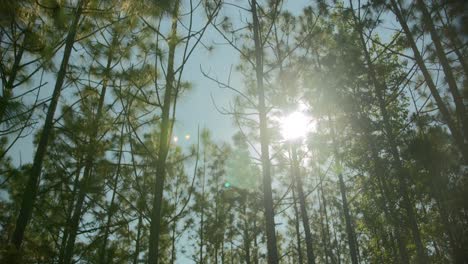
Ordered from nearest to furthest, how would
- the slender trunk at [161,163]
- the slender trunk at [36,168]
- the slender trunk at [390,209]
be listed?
the slender trunk at [161,163], the slender trunk at [36,168], the slender trunk at [390,209]

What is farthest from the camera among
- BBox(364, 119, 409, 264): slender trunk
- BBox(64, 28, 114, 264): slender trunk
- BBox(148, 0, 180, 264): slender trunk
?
BBox(364, 119, 409, 264): slender trunk

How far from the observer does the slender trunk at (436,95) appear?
6.20m

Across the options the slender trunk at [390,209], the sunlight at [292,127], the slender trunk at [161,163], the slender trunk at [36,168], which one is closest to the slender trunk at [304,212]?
the sunlight at [292,127]

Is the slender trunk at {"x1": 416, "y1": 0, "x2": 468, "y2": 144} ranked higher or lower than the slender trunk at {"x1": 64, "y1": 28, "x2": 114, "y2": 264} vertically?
higher

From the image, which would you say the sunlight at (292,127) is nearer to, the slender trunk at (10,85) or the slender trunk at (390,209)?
the slender trunk at (390,209)

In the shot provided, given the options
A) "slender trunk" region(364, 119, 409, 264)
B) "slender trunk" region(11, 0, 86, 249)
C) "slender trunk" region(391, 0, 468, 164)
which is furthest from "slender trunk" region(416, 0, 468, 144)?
"slender trunk" region(11, 0, 86, 249)

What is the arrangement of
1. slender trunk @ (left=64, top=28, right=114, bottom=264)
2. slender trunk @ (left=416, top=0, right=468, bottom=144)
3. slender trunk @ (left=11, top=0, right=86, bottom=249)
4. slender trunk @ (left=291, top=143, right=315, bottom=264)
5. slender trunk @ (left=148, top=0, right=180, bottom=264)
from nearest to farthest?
slender trunk @ (left=148, top=0, right=180, bottom=264) < slender trunk @ (left=11, top=0, right=86, bottom=249) < slender trunk @ (left=64, top=28, right=114, bottom=264) < slender trunk @ (left=416, top=0, right=468, bottom=144) < slender trunk @ (left=291, top=143, right=315, bottom=264)

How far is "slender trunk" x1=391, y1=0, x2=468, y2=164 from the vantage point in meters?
6.20

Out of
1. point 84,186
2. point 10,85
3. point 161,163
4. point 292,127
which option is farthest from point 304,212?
point 10,85

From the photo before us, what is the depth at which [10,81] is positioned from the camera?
18.1 feet

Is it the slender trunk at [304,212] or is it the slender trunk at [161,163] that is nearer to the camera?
the slender trunk at [161,163]

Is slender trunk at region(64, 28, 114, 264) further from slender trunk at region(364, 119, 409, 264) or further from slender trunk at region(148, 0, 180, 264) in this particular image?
slender trunk at region(364, 119, 409, 264)

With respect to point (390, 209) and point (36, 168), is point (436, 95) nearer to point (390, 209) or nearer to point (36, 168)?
point (390, 209)

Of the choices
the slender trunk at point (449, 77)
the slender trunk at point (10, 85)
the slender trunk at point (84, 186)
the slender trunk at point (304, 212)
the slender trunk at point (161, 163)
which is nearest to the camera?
the slender trunk at point (161, 163)
